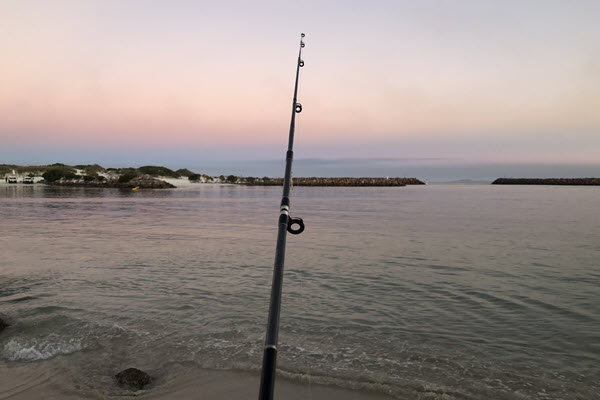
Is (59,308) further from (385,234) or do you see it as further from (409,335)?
(385,234)

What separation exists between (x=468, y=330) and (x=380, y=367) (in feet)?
5.74

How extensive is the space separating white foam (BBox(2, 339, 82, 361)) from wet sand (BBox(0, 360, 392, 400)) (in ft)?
1.04

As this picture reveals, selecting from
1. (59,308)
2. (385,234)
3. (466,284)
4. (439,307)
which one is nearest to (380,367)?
(439,307)

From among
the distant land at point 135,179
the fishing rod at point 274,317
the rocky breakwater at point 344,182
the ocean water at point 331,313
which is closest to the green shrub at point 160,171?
the distant land at point 135,179

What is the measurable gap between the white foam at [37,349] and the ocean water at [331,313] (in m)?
0.02

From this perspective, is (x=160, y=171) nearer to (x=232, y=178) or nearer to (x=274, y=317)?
(x=232, y=178)

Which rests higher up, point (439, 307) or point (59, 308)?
point (439, 307)

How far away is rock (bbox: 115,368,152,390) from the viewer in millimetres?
3914

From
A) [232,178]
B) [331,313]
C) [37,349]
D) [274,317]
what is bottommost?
[37,349]

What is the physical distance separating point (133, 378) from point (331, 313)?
2949 millimetres

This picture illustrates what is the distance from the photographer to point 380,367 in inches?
171

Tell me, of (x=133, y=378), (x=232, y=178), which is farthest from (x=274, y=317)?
(x=232, y=178)

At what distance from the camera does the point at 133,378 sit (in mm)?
3982

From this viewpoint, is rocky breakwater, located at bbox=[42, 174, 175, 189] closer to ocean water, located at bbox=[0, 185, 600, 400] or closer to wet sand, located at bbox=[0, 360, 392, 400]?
ocean water, located at bbox=[0, 185, 600, 400]
